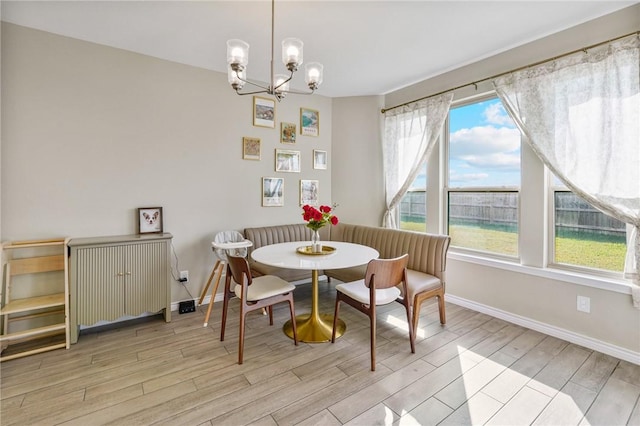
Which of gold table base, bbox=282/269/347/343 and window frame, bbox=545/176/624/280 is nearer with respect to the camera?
gold table base, bbox=282/269/347/343

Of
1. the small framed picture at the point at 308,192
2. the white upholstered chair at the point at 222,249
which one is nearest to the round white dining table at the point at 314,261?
the white upholstered chair at the point at 222,249

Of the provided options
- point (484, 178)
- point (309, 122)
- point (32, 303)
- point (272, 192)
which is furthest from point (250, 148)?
point (484, 178)

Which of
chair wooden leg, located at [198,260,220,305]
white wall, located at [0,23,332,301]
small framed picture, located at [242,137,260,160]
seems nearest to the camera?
white wall, located at [0,23,332,301]

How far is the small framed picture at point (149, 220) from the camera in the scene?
293 cm

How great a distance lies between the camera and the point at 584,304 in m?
2.40

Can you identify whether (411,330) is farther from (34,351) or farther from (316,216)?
(34,351)

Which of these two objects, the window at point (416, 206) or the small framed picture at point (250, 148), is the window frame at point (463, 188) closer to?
the window at point (416, 206)

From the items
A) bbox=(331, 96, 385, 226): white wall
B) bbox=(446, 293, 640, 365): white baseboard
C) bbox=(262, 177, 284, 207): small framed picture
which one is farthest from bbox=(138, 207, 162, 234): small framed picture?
bbox=(446, 293, 640, 365): white baseboard

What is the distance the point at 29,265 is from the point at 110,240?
62 centimetres

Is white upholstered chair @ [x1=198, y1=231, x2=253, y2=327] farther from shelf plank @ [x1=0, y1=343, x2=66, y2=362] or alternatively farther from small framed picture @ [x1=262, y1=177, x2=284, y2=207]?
shelf plank @ [x1=0, y1=343, x2=66, y2=362]

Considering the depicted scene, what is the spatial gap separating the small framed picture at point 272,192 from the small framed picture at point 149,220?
123cm

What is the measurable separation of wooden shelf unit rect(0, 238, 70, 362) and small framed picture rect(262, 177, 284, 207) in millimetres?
2019

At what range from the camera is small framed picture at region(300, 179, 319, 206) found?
4.09 m

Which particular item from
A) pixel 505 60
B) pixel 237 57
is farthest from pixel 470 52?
pixel 237 57
